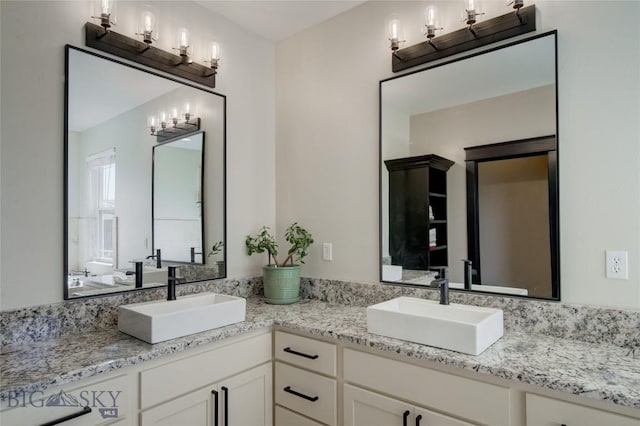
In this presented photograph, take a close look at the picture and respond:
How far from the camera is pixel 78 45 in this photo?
1677 mm

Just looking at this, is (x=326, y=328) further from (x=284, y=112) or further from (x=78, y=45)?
(x=78, y=45)

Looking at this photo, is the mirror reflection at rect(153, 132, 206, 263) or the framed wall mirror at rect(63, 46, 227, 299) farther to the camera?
the mirror reflection at rect(153, 132, 206, 263)

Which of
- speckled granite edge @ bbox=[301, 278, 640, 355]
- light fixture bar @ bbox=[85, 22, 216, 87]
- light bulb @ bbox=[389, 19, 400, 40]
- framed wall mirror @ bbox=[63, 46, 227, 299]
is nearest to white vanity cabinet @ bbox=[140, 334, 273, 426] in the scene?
framed wall mirror @ bbox=[63, 46, 227, 299]

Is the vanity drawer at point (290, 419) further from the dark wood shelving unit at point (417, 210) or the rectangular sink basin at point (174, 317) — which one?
the dark wood shelving unit at point (417, 210)

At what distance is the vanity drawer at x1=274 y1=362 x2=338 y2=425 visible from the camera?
168 centimetres

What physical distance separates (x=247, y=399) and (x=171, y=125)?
4.89 ft

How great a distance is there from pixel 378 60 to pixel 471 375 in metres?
1.70

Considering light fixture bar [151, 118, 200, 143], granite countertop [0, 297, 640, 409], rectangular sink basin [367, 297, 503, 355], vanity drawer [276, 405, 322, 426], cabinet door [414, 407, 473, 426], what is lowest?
vanity drawer [276, 405, 322, 426]

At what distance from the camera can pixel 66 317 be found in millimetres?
1591

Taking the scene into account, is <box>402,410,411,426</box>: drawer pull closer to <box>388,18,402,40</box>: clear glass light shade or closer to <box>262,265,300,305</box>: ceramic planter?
<box>262,265,300,305</box>: ceramic planter

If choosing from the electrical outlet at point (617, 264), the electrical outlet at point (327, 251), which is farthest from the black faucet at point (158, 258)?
the electrical outlet at point (617, 264)

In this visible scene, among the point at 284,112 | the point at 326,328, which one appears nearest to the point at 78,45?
the point at 284,112

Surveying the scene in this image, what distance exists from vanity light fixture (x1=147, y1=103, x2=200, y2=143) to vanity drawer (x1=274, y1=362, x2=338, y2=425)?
1.36 metres

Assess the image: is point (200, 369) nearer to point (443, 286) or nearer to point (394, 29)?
point (443, 286)
